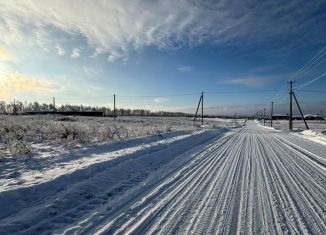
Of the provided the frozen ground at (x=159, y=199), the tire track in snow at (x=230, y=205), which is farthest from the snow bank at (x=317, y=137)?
the tire track in snow at (x=230, y=205)

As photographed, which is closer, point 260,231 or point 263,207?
point 260,231

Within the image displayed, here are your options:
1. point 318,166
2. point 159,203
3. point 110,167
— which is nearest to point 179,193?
point 159,203

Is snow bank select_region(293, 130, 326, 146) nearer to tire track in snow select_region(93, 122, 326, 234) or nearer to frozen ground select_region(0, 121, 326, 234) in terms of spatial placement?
frozen ground select_region(0, 121, 326, 234)

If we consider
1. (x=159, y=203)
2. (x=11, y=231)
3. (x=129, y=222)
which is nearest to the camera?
(x=11, y=231)

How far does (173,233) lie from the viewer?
4.73m

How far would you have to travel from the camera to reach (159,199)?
6652 millimetres

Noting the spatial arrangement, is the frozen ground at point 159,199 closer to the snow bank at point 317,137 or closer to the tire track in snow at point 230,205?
the tire track in snow at point 230,205

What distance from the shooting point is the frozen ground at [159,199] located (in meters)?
5.04

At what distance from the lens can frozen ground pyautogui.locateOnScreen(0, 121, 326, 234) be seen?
5039mm

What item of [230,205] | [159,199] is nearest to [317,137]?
[230,205]

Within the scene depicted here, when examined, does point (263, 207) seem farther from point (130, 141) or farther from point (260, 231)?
point (130, 141)

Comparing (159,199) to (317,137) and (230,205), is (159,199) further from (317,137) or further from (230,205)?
(317,137)

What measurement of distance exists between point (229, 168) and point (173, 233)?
6.38 metres

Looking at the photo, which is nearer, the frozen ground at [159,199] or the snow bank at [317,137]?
the frozen ground at [159,199]
